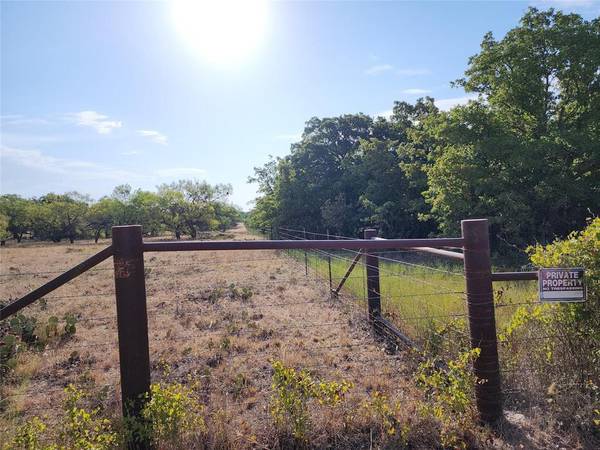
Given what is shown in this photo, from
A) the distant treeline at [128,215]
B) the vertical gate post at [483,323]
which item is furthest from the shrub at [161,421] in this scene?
the distant treeline at [128,215]

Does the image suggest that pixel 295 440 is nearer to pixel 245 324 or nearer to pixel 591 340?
pixel 591 340

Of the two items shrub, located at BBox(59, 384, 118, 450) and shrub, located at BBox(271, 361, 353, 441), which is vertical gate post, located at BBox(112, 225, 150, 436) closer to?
shrub, located at BBox(59, 384, 118, 450)

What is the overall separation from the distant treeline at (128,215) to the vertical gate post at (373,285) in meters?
46.3

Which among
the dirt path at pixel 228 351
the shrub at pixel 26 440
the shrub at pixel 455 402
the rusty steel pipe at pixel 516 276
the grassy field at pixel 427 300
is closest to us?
the shrub at pixel 26 440

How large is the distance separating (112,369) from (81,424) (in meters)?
3.07

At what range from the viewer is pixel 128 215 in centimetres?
5594

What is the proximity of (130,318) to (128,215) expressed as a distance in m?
58.4

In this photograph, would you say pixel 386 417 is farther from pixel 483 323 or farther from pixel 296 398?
pixel 483 323

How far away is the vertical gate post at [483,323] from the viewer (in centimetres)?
284

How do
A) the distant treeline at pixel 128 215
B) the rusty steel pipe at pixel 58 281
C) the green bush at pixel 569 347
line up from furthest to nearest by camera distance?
the distant treeline at pixel 128 215 < the green bush at pixel 569 347 < the rusty steel pipe at pixel 58 281

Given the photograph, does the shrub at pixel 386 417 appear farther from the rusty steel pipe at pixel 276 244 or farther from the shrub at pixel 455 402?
the rusty steel pipe at pixel 276 244

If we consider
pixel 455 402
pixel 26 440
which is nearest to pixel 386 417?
pixel 455 402

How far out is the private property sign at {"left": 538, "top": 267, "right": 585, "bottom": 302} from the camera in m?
2.73

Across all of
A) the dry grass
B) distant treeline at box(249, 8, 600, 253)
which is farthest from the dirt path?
distant treeline at box(249, 8, 600, 253)
